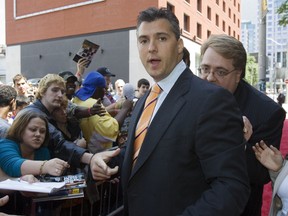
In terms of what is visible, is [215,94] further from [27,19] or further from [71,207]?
[27,19]

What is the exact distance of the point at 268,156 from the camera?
2254 millimetres

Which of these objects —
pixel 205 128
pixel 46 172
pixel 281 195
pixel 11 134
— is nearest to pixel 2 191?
pixel 46 172

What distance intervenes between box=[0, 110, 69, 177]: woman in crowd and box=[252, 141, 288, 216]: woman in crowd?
1.37 meters

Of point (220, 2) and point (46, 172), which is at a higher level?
point (220, 2)

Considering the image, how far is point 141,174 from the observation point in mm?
1559

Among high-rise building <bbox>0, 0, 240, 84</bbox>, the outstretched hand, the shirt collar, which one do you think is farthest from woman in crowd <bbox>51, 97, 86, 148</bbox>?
high-rise building <bbox>0, 0, 240, 84</bbox>

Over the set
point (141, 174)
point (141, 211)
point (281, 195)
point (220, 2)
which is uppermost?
point (220, 2)

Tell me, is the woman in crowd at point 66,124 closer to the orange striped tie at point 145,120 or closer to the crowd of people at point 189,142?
the crowd of people at point 189,142

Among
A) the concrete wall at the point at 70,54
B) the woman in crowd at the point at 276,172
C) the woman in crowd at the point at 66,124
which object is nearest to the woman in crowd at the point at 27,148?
the woman in crowd at the point at 66,124

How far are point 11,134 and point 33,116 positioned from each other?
0.24 metres

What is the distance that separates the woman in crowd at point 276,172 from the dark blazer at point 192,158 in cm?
87

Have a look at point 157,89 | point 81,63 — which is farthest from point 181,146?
point 81,63

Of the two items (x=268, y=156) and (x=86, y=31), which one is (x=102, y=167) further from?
(x=86, y=31)

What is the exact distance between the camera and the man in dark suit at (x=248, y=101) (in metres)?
2.23
